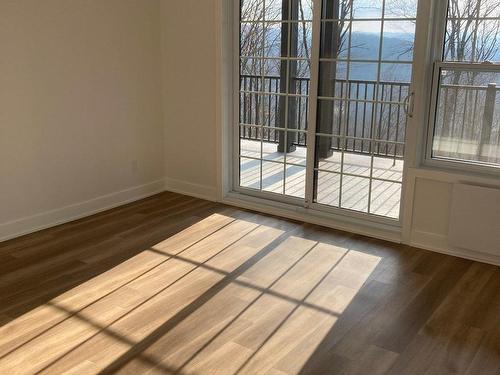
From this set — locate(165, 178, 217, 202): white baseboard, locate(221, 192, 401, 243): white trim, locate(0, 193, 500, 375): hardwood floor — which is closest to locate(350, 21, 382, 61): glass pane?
locate(221, 192, 401, 243): white trim

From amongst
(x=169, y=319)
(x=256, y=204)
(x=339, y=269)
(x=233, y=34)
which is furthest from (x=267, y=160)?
(x=169, y=319)

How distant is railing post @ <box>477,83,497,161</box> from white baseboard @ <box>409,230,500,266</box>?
68 centimetres

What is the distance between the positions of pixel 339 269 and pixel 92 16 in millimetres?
2935

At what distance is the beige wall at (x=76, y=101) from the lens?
4.14 metres

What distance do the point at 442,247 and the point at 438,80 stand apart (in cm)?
125

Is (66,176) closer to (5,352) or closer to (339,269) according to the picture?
(5,352)

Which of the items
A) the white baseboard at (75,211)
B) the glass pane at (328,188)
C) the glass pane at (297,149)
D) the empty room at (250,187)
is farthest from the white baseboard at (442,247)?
Answer: the white baseboard at (75,211)

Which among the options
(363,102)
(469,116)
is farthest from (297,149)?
(469,116)

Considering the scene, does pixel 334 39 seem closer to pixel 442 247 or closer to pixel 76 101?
pixel 442 247

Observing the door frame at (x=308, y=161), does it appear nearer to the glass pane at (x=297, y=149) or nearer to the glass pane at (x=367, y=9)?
the glass pane at (x=297, y=149)

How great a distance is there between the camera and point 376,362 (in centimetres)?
274

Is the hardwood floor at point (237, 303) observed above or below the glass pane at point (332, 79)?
below

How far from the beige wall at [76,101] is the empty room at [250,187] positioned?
Answer: 0.06 ft

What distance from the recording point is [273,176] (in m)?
5.12
